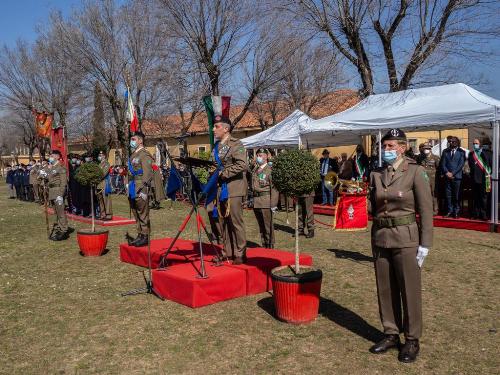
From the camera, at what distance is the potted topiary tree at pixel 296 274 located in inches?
207

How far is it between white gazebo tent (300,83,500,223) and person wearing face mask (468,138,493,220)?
0.62 m

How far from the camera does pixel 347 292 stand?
21.8 ft

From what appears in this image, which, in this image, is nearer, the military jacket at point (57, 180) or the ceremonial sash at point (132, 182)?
the ceremonial sash at point (132, 182)

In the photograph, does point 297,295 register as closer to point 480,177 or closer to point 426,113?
point 426,113

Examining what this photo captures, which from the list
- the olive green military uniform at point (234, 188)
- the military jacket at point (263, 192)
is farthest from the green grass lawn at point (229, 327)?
the military jacket at point (263, 192)

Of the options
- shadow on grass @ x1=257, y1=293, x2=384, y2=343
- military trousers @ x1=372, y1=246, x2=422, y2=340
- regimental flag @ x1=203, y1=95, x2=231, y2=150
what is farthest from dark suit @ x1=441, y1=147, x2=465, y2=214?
military trousers @ x1=372, y1=246, x2=422, y2=340

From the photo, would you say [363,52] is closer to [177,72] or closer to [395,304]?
[177,72]

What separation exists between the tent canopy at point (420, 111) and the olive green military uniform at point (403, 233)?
Result: 7.46 metres

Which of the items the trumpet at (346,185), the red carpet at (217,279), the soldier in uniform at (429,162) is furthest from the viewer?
the soldier in uniform at (429,162)

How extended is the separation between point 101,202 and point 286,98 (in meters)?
19.2

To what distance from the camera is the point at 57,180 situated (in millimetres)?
11016

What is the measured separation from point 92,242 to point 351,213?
17.9 feet

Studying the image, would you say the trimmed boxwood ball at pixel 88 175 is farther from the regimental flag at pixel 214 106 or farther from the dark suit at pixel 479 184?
the dark suit at pixel 479 184

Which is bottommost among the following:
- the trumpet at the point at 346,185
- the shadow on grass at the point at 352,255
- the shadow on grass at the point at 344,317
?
the shadow on grass at the point at 344,317
